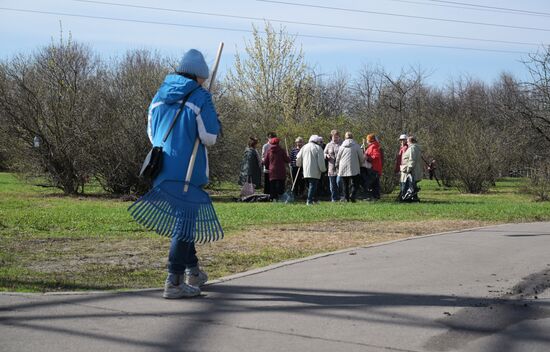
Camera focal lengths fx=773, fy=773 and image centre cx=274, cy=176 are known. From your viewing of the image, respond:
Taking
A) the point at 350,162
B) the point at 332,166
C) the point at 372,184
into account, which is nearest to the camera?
the point at 350,162

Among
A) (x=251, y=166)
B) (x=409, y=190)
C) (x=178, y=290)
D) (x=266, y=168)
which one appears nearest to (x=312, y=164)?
(x=266, y=168)

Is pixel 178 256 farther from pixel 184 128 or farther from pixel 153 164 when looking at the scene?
pixel 184 128

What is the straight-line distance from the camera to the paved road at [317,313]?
17.3 ft

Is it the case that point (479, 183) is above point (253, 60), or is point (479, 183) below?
below

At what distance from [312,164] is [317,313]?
42.4 ft

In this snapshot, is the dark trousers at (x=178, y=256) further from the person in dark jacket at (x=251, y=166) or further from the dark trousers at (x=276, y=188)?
the person in dark jacket at (x=251, y=166)

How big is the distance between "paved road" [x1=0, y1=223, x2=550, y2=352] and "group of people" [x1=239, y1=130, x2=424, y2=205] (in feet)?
34.9

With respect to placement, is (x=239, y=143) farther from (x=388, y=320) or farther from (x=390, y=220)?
(x=388, y=320)

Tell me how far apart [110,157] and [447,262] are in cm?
1426

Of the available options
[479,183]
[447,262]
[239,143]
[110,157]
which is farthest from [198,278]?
[479,183]

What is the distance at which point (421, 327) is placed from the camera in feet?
18.7

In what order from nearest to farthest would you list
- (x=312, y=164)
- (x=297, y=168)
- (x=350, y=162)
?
(x=312, y=164) → (x=350, y=162) → (x=297, y=168)

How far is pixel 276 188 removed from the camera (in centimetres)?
2002

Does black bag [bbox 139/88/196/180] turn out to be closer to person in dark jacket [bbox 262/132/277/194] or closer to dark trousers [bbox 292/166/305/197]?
person in dark jacket [bbox 262/132/277/194]
